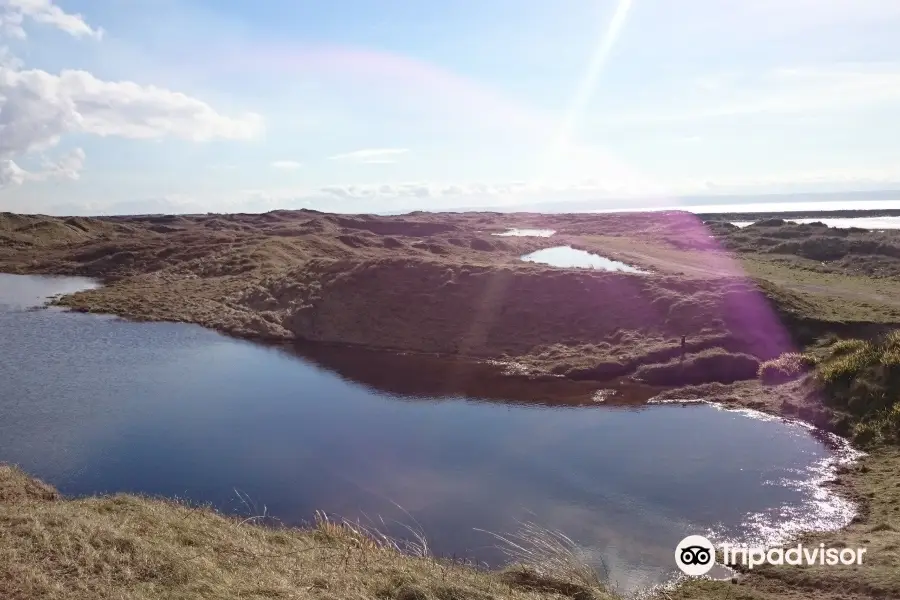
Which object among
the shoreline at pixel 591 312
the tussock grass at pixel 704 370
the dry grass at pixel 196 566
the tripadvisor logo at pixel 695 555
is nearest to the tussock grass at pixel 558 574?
the dry grass at pixel 196 566

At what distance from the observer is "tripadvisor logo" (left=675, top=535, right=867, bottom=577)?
1359 cm

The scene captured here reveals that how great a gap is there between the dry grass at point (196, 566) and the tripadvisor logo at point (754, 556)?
533 cm

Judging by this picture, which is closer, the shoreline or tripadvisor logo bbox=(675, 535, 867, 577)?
tripadvisor logo bbox=(675, 535, 867, 577)

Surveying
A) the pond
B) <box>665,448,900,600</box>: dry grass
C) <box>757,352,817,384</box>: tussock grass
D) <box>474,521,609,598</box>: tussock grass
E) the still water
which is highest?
the pond

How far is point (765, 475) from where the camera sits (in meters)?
20.3

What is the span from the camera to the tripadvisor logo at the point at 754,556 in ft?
44.6

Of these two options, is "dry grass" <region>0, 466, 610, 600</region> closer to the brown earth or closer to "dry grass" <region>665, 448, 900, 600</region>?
"dry grass" <region>665, 448, 900, 600</region>

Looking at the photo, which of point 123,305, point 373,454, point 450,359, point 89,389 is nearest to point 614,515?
point 373,454

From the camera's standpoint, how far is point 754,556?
14703mm

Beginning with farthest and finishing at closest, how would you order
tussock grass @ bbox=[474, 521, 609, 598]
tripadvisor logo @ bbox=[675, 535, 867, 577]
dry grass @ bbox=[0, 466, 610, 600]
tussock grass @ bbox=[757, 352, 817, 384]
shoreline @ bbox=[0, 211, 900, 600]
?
tussock grass @ bbox=[757, 352, 817, 384] < shoreline @ bbox=[0, 211, 900, 600] < tripadvisor logo @ bbox=[675, 535, 867, 577] < tussock grass @ bbox=[474, 521, 609, 598] < dry grass @ bbox=[0, 466, 610, 600]

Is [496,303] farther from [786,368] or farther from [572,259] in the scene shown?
[572,259]

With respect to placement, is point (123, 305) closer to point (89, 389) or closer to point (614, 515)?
point (89, 389)

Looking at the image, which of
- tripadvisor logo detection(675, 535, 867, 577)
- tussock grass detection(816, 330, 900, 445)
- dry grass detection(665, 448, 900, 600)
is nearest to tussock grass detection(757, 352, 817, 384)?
tussock grass detection(816, 330, 900, 445)

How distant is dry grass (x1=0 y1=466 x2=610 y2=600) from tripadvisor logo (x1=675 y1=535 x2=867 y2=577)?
17.5 ft
